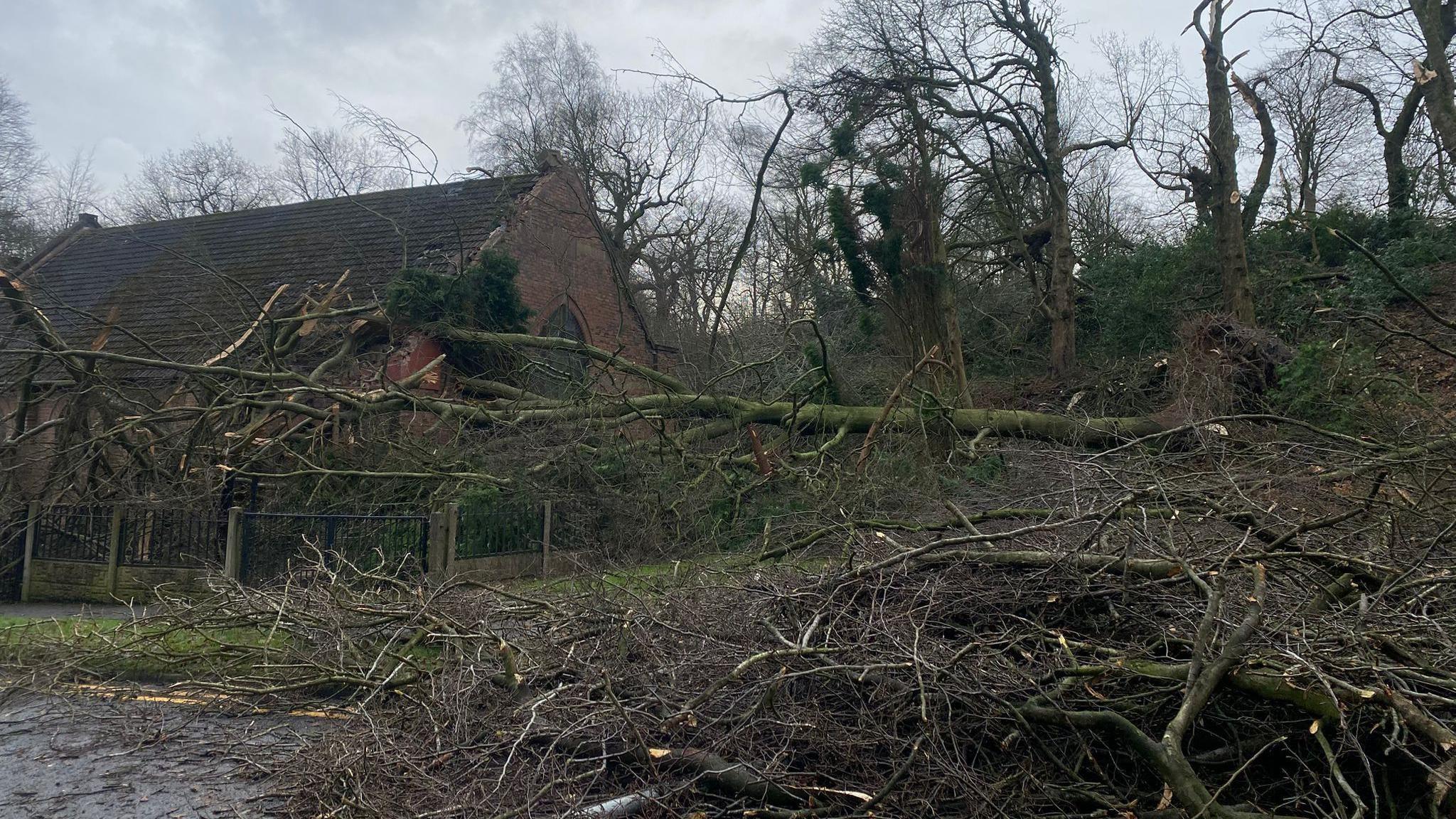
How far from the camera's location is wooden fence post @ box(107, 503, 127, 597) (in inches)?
443

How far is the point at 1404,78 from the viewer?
19125 millimetres

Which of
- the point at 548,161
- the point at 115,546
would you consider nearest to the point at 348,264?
the point at 548,161

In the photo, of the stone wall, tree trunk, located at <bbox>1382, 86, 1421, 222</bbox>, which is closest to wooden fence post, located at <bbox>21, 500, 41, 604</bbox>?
the stone wall

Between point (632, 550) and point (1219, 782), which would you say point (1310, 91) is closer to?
point (632, 550)

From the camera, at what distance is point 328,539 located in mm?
10211

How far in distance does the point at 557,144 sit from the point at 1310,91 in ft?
57.4

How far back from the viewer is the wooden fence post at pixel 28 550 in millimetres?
11570

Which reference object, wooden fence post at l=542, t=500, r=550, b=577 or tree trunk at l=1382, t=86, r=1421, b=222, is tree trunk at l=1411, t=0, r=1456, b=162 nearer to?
tree trunk at l=1382, t=86, r=1421, b=222

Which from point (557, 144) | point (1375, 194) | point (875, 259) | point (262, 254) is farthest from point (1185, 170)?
point (262, 254)

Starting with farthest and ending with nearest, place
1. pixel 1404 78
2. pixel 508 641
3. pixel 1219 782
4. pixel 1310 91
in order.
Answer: pixel 1310 91 < pixel 1404 78 < pixel 508 641 < pixel 1219 782

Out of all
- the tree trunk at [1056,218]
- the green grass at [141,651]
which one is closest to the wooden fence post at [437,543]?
the green grass at [141,651]

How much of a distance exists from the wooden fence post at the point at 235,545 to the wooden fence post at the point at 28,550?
296 centimetres

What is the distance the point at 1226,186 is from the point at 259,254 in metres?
18.6

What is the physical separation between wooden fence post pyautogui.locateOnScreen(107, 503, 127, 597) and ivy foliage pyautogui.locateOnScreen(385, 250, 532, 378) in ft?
15.7
